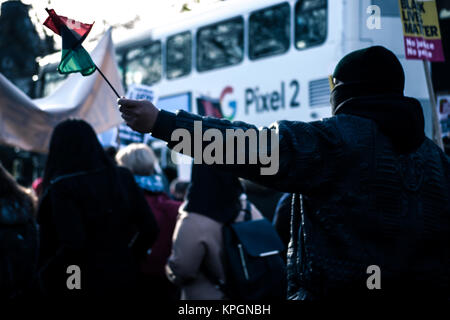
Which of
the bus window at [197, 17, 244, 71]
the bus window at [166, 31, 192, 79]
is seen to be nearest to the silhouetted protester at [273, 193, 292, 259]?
the bus window at [197, 17, 244, 71]

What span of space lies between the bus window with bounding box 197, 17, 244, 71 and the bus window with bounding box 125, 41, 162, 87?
4.20ft

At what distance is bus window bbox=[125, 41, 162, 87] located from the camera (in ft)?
41.7

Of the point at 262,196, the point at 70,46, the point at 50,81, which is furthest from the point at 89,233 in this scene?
the point at 50,81

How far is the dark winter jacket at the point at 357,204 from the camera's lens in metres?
2.04

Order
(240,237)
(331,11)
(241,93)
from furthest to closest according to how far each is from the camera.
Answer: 1. (241,93)
2. (331,11)
3. (240,237)

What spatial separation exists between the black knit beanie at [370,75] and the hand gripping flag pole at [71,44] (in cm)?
86

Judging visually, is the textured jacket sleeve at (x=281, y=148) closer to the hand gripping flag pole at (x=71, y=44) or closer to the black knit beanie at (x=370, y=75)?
the black knit beanie at (x=370, y=75)

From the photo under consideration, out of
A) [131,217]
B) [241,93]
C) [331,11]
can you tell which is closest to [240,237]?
[131,217]

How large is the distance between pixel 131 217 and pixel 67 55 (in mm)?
1707

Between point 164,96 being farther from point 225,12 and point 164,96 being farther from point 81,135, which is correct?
point 81,135

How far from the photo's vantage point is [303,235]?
2.17 m

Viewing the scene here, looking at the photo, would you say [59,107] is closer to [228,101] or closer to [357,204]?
[357,204]

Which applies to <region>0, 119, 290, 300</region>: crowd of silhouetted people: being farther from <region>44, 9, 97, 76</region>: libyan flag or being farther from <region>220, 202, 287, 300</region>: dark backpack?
<region>44, 9, 97, 76</region>: libyan flag

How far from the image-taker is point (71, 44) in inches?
93.6
